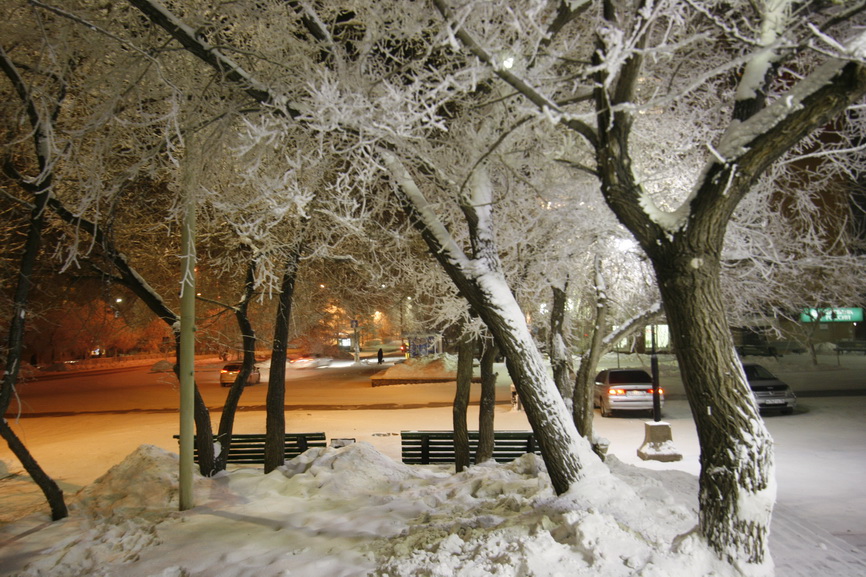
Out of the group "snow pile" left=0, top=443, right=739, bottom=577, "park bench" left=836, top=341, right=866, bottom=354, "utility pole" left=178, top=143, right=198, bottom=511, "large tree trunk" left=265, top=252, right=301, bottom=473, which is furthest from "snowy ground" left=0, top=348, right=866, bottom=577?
"park bench" left=836, top=341, right=866, bottom=354

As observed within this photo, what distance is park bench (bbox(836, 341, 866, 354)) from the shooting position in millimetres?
36219

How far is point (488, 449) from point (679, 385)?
620 inches

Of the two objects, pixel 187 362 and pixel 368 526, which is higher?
pixel 187 362

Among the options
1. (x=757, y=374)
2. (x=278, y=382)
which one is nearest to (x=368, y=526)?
(x=278, y=382)

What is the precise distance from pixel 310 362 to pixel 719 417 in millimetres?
44173

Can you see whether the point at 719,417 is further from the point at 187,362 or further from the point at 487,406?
the point at 187,362

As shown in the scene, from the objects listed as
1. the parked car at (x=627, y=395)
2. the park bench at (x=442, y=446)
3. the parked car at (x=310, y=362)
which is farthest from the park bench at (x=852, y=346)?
the parked car at (x=310, y=362)

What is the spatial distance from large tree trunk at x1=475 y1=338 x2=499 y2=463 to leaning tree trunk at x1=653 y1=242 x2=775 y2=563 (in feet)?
17.4

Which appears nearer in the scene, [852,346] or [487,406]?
[487,406]

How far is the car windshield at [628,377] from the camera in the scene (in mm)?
16438

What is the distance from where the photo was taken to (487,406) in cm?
951

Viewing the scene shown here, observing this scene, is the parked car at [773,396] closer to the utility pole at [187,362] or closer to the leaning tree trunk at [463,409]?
the leaning tree trunk at [463,409]

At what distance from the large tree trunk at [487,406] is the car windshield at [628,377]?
7.91m

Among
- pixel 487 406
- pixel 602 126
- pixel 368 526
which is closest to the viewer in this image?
pixel 602 126
